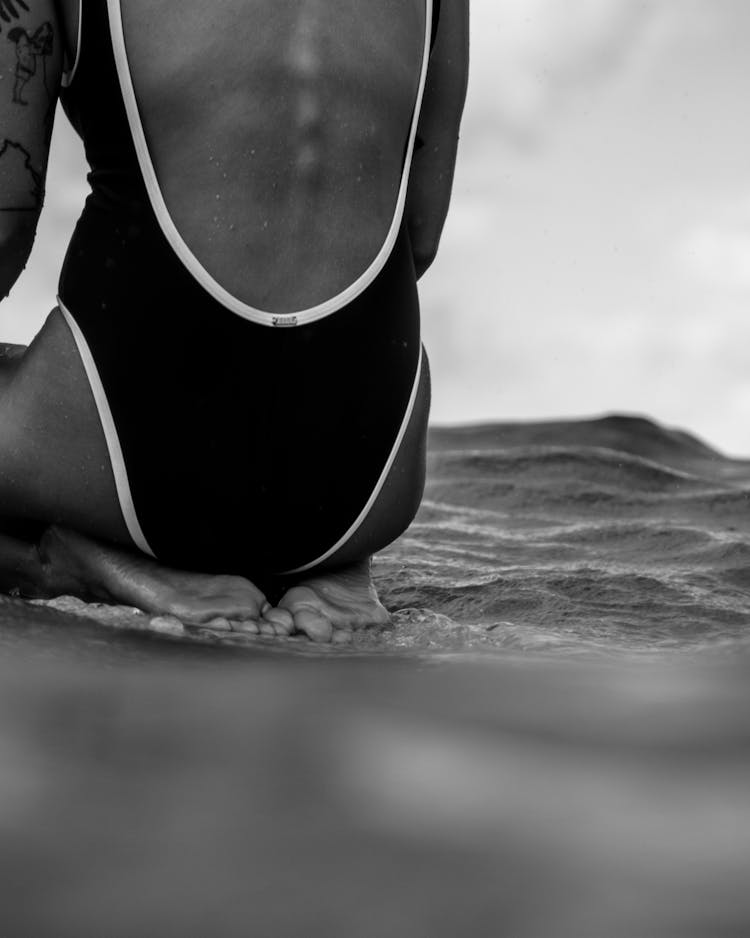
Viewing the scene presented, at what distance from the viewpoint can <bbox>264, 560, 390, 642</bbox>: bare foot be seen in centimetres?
201

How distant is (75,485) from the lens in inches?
81.5

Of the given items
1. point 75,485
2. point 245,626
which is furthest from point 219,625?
point 75,485

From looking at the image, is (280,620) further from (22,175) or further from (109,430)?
(22,175)

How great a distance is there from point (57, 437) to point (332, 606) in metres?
0.52

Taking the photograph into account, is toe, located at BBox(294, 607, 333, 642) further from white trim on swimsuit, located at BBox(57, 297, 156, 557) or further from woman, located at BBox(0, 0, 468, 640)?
white trim on swimsuit, located at BBox(57, 297, 156, 557)

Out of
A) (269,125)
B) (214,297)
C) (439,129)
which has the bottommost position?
(214,297)

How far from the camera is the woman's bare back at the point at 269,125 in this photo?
1926 mm

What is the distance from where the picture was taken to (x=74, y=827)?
1.16 metres

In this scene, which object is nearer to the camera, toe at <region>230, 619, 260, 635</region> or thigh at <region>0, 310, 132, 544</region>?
toe at <region>230, 619, 260, 635</region>

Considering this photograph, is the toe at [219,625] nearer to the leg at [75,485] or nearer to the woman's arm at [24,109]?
the leg at [75,485]

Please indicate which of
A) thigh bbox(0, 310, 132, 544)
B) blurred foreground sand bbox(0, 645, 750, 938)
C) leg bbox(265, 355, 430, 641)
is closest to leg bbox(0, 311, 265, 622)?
thigh bbox(0, 310, 132, 544)

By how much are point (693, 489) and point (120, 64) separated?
3.15 metres

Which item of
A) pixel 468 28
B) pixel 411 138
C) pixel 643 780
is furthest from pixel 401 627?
pixel 468 28

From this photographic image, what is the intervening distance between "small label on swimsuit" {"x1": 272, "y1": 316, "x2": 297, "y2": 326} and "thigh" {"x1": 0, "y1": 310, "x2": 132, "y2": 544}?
318 millimetres
